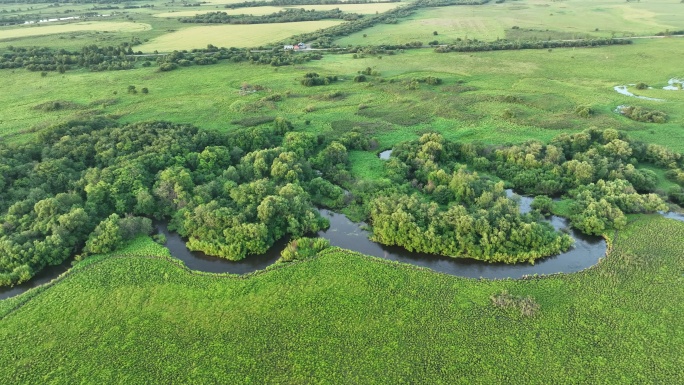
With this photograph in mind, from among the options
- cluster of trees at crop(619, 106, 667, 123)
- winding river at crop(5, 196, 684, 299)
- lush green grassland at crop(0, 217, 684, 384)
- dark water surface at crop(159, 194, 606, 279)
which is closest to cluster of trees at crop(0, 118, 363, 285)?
winding river at crop(5, 196, 684, 299)

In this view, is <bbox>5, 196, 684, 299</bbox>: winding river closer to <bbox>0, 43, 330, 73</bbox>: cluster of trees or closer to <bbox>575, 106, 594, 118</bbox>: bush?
<bbox>575, 106, 594, 118</bbox>: bush

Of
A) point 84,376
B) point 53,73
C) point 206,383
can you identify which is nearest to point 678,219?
point 206,383

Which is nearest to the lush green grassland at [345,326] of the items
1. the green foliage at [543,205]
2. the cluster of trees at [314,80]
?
the green foliage at [543,205]

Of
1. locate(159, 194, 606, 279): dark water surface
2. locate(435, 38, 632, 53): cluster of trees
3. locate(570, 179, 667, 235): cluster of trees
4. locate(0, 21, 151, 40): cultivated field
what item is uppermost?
locate(0, 21, 151, 40): cultivated field

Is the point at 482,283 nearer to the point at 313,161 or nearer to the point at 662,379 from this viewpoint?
the point at 662,379

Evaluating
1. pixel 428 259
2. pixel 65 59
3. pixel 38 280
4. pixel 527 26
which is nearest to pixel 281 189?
pixel 428 259
